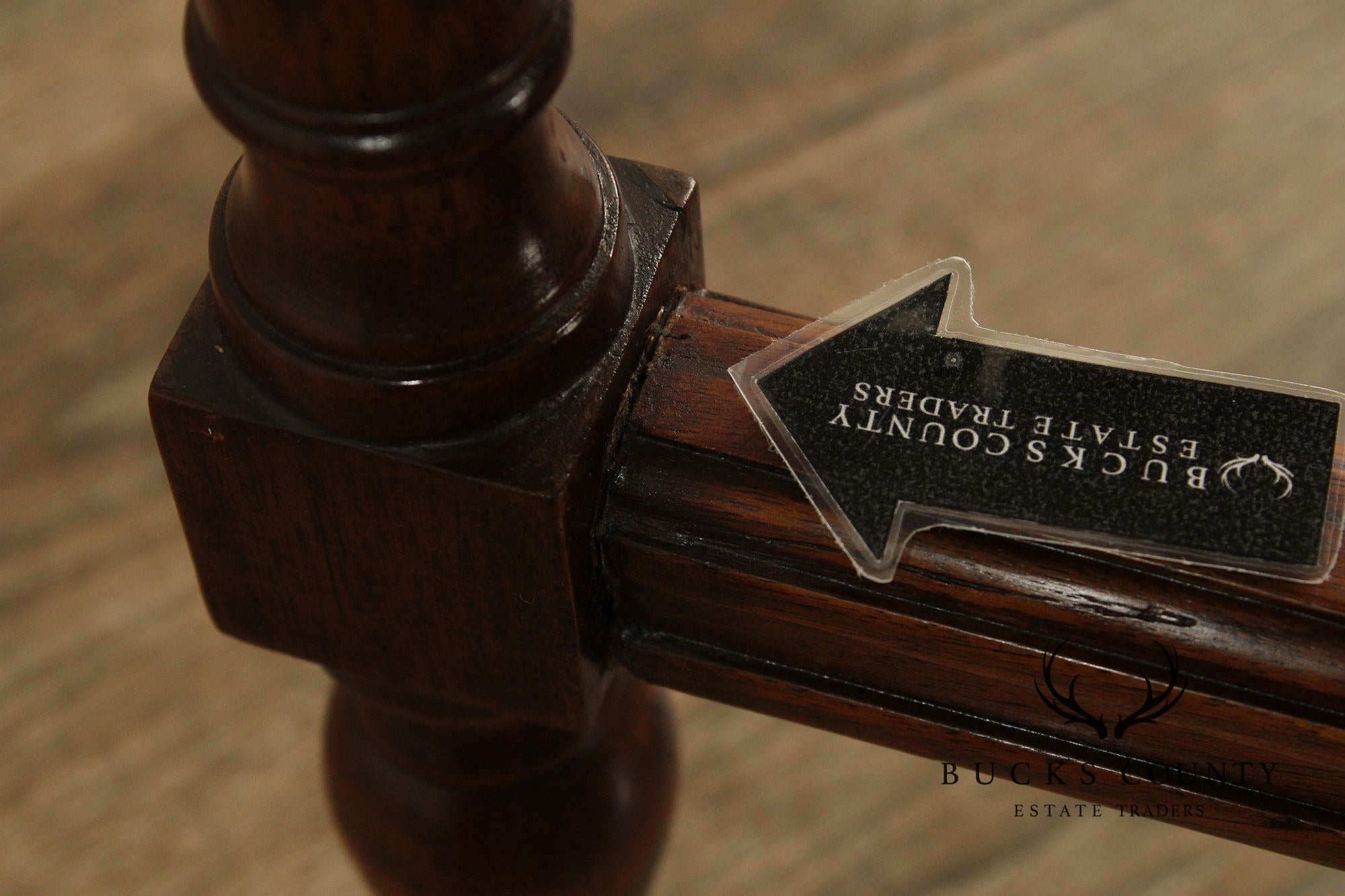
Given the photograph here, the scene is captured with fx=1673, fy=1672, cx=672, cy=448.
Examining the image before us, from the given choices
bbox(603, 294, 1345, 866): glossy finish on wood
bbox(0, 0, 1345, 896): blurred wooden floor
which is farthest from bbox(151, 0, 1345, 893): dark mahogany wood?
bbox(0, 0, 1345, 896): blurred wooden floor

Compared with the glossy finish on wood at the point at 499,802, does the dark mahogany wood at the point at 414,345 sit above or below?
above

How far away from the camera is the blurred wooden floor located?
102 centimetres

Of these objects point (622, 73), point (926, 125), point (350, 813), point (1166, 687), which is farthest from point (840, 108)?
point (1166, 687)

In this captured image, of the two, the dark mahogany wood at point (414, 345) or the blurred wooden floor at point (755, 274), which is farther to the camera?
the blurred wooden floor at point (755, 274)

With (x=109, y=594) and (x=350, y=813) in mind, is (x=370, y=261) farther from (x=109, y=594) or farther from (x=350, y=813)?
(x=109, y=594)

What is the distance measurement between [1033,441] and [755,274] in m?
0.63

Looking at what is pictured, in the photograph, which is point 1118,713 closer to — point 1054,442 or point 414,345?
point 1054,442

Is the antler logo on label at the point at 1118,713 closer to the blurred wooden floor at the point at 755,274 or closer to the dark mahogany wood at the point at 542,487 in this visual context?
the dark mahogany wood at the point at 542,487

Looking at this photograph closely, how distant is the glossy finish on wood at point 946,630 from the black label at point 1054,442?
0.04ft

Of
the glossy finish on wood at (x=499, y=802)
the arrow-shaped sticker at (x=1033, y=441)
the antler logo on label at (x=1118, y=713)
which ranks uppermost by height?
the arrow-shaped sticker at (x=1033, y=441)

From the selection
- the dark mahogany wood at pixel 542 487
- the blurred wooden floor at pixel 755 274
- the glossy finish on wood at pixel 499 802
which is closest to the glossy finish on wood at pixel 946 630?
the dark mahogany wood at pixel 542 487

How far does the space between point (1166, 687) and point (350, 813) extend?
1.27ft

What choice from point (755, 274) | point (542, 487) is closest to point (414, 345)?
point (542, 487)

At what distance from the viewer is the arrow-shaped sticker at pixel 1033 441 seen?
489 mm
